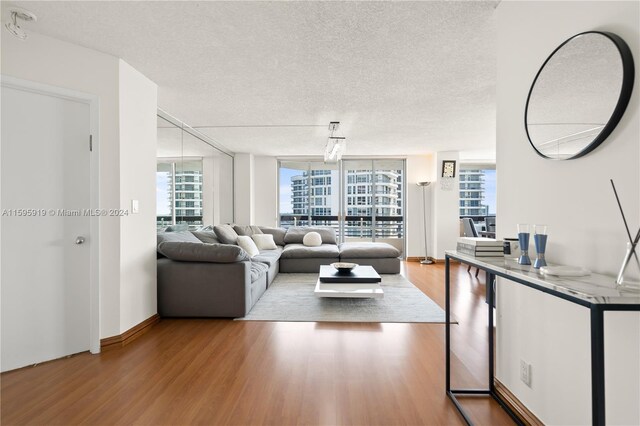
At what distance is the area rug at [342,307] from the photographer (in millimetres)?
3217

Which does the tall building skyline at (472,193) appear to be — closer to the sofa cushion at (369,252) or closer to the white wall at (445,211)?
the white wall at (445,211)

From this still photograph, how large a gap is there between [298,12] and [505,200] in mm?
1782

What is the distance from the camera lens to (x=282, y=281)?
191 inches

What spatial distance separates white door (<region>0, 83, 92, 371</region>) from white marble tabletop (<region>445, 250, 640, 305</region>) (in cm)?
296

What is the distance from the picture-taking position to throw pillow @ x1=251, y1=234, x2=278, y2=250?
5922 mm

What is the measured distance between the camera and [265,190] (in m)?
7.39

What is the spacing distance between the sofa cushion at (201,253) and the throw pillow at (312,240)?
2.89 m

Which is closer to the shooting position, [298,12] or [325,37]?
[298,12]

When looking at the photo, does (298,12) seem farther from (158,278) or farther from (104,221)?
(158,278)

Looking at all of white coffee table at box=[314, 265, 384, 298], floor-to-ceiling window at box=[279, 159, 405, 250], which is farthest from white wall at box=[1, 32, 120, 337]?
floor-to-ceiling window at box=[279, 159, 405, 250]

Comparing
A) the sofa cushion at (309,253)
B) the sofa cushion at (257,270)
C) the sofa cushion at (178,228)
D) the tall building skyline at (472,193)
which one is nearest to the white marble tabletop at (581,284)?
the sofa cushion at (257,270)

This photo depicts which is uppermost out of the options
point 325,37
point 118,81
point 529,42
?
point 325,37

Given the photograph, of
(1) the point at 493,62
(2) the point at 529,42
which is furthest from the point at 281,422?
(1) the point at 493,62

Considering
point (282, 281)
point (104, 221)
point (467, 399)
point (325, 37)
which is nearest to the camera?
point (467, 399)
